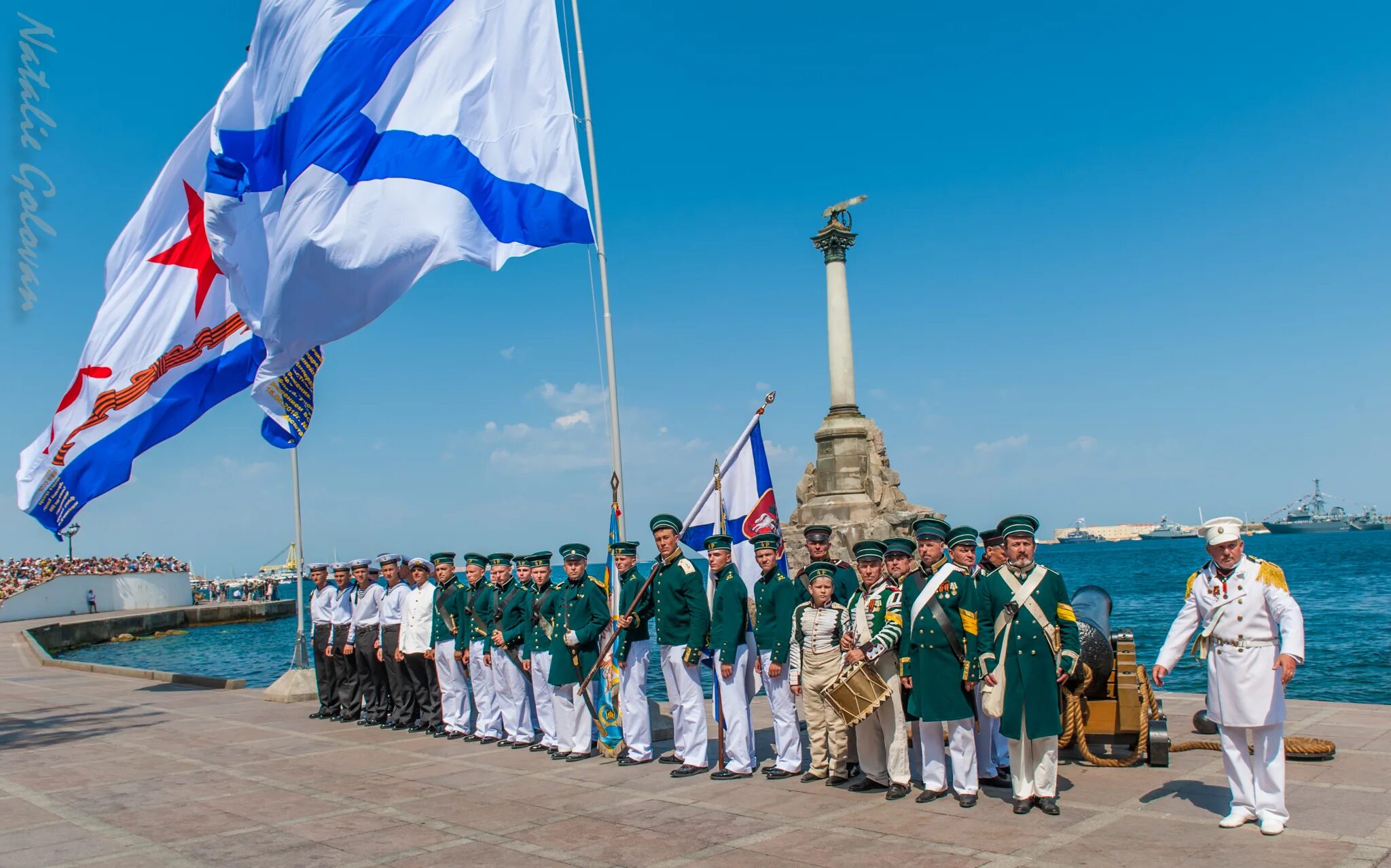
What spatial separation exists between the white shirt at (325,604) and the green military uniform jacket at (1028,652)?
28.0ft

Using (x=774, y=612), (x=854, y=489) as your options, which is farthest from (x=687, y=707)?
(x=854, y=489)

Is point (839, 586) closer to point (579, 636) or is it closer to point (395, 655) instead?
point (579, 636)

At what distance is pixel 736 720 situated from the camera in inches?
311

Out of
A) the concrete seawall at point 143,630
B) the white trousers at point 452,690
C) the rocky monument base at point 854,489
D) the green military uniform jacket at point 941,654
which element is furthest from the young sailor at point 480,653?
the rocky monument base at point 854,489

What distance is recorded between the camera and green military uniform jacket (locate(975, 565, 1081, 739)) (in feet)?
20.5

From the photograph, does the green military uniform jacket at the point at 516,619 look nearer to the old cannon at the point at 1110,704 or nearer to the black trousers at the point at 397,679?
the black trousers at the point at 397,679

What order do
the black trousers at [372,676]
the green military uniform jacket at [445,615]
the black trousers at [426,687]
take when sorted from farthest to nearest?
the black trousers at [372,676]
the black trousers at [426,687]
the green military uniform jacket at [445,615]

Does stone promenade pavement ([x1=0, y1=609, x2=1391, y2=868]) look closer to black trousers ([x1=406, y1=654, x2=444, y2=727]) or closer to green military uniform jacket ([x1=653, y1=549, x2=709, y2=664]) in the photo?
black trousers ([x1=406, y1=654, x2=444, y2=727])

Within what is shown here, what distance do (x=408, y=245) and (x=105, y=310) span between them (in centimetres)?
633

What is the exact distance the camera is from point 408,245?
317 inches

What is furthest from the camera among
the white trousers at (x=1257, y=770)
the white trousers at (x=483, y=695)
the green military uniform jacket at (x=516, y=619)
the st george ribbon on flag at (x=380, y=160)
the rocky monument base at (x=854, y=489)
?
the rocky monument base at (x=854, y=489)

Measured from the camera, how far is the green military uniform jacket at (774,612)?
25.7 feet

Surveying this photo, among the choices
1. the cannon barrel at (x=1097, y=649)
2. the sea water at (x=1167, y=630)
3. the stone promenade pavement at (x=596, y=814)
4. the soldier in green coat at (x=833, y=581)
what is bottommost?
the sea water at (x=1167, y=630)

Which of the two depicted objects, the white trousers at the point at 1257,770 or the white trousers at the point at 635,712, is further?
the white trousers at the point at 635,712
